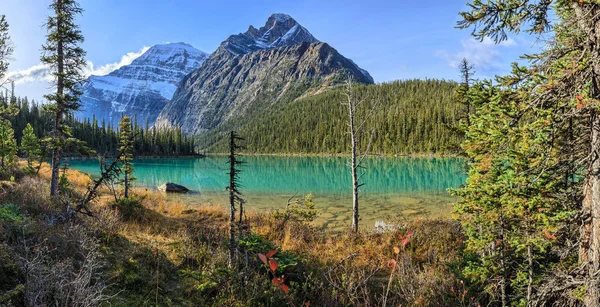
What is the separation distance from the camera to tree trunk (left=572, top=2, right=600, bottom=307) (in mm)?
3768

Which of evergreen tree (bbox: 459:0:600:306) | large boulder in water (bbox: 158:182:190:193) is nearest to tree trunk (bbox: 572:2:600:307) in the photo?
evergreen tree (bbox: 459:0:600:306)

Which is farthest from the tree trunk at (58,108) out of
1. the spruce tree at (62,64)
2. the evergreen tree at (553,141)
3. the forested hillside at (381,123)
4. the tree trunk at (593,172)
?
the forested hillside at (381,123)

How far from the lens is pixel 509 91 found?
442cm

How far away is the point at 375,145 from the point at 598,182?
120 meters

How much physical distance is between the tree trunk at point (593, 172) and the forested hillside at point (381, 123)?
91194 mm

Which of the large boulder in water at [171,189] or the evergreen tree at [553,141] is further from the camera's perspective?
the large boulder in water at [171,189]

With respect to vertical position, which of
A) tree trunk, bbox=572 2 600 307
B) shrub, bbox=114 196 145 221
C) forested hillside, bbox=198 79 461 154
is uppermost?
forested hillside, bbox=198 79 461 154

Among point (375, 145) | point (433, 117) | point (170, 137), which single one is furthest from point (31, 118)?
point (433, 117)

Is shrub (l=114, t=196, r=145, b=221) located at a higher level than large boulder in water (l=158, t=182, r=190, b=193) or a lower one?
higher

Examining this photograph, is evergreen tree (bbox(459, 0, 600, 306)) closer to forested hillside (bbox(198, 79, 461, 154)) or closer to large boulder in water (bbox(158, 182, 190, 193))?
large boulder in water (bbox(158, 182, 190, 193))

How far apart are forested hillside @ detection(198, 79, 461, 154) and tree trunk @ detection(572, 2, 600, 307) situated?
9119 centimetres

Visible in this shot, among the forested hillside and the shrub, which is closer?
the shrub

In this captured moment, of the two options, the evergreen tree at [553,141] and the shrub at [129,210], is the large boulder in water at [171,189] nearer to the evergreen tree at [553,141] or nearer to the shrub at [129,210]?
the shrub at [129,210]

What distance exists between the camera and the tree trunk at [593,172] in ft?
12.4
